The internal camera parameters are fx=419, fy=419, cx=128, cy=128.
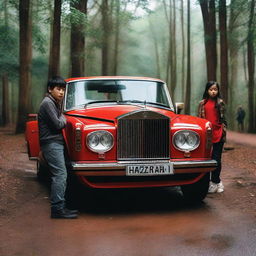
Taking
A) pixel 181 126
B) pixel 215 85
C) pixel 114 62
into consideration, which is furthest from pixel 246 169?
pixel 114 62

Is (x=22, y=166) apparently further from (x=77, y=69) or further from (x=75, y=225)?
(x=77, y=69)

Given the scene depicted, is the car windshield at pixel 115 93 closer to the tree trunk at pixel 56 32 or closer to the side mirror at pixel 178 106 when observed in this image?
the side mirror at pixel 178 106

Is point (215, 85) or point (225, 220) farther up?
point (215, 85)

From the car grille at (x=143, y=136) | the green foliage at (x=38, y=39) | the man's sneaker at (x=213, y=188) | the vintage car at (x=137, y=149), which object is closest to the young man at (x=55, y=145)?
the vintage car at (x=137, y=149)

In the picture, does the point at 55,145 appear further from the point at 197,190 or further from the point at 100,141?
the point at 197,190

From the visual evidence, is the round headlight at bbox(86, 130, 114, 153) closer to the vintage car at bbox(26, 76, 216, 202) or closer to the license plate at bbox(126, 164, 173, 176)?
the vintage car at bbox(26, 76, 216, 202)

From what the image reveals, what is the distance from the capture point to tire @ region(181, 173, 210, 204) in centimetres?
627

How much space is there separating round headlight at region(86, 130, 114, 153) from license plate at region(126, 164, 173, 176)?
0.41 metres

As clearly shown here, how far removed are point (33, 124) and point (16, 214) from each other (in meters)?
2.40

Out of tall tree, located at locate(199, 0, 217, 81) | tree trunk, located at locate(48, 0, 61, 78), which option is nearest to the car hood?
tree trunk, located at locate(48, 0, 61, 78)

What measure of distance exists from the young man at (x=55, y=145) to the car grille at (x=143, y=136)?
80 cm

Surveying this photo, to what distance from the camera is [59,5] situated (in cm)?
1470

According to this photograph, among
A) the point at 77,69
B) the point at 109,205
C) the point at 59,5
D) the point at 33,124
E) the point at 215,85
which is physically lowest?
the point at 109,205

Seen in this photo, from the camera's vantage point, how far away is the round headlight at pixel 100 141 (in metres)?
5.64
